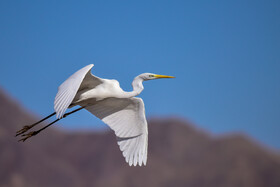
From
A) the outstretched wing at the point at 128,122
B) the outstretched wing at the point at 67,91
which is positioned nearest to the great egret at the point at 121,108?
the outstretched wing at the point at 128,122

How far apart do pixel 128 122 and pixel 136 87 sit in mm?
849

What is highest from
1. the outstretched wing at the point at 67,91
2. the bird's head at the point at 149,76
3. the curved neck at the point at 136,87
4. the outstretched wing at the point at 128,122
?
the outstretched wing at the point at 67,91

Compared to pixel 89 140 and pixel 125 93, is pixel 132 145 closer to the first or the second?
pixel 125 93

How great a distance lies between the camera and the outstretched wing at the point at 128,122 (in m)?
7.98

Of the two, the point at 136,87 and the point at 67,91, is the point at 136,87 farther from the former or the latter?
the point at 67,91

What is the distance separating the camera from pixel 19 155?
30.1 meters

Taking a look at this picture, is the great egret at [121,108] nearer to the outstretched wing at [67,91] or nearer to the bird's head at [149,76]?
the bird's head at [149,76]

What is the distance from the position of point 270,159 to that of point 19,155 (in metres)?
18.3

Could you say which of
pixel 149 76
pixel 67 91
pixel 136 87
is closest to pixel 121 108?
pixel 136 87

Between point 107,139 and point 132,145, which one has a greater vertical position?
point 132,145

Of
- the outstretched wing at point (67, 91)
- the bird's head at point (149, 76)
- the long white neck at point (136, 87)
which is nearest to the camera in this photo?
the outstretched wing at point (67, 91)

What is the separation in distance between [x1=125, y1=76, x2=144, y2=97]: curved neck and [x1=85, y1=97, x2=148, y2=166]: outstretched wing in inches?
10.9

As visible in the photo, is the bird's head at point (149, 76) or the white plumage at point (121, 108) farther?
the bird's head at point (149, 76)

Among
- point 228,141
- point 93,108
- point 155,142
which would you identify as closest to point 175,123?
point 155,142
